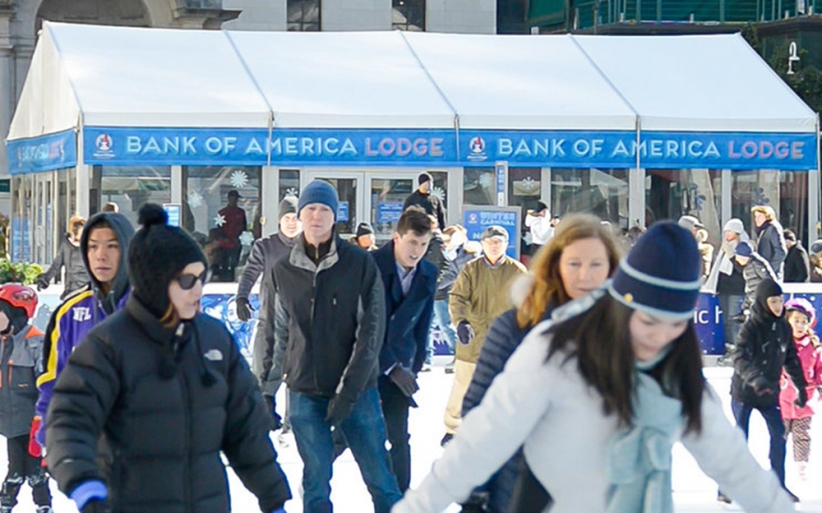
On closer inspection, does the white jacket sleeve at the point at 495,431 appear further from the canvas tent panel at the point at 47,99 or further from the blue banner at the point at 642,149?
the blue banner at the point at 642,149

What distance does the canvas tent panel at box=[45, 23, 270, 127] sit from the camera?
21094 mm

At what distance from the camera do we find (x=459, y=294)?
1083 cm

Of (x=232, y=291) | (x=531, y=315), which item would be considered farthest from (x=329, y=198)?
(x=232, y=291)

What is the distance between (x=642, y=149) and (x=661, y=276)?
62.3ft

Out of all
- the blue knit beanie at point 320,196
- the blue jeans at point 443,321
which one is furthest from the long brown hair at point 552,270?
the blue jeans at point 443,321

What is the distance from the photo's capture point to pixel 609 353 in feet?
12.0

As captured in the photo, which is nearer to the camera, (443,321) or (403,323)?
(403,323)

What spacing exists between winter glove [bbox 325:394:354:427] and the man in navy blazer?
0.97m

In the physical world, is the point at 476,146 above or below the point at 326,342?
above

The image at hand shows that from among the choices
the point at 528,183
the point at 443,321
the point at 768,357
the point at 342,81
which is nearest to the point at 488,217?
the point at 443,321

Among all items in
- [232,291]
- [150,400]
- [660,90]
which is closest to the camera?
[150,400]

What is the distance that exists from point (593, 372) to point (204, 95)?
1841cm

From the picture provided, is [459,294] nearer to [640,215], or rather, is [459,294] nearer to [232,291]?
[232,291]

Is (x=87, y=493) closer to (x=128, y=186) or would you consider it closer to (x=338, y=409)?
(x=338, y=409)
